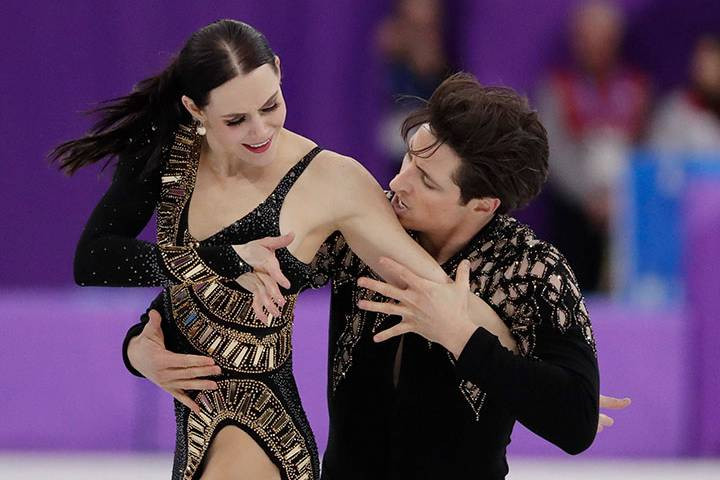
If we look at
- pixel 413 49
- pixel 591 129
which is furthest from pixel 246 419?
pixel 591 129

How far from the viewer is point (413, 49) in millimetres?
6879

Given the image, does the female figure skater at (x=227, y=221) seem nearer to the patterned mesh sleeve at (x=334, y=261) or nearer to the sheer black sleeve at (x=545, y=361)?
the patterned mesh sleeve at (x=334, y=261)

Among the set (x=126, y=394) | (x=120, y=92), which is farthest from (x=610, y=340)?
(x=120, y=92)

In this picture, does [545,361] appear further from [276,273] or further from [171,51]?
[171,51]

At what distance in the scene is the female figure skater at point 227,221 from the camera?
3.06m

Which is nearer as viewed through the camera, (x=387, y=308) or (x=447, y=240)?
(x=387, y=308)

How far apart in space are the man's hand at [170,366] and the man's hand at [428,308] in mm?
434

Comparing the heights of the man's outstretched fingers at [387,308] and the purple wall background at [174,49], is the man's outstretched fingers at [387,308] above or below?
below

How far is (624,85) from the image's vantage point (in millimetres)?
7188

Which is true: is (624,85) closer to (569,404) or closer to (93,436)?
(93,436)

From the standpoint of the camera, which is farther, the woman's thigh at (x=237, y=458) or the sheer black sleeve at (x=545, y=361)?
the woman's thigh at (x=237, y=458)

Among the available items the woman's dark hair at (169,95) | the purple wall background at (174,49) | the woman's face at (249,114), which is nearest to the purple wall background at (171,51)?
the purple wall background at (174,49)

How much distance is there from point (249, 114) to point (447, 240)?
597 mm

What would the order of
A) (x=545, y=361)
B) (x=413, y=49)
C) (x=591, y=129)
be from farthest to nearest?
(x=591, y=129) < (x=413, y=49) < (x=545, y=361)
